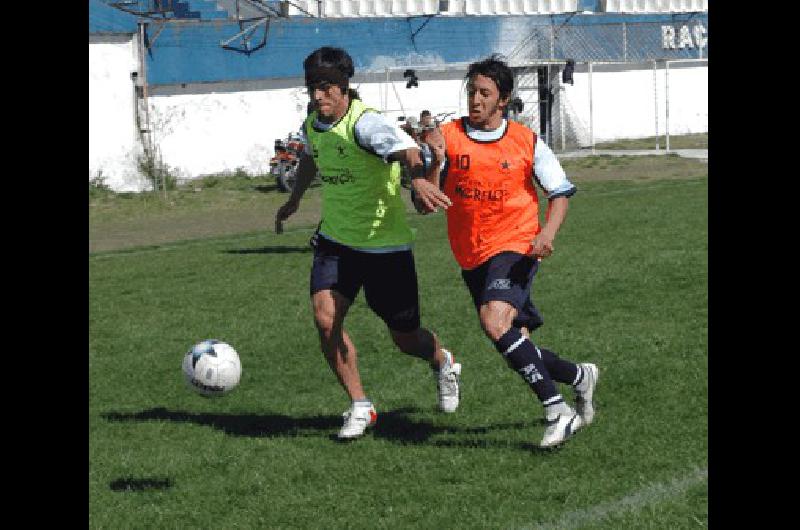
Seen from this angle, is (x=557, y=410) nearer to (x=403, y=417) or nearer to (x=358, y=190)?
(x=403, y=417)

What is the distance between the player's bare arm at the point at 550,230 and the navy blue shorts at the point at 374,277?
3.25 ft

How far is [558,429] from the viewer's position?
7.73m

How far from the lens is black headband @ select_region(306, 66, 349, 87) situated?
8250 millimetres

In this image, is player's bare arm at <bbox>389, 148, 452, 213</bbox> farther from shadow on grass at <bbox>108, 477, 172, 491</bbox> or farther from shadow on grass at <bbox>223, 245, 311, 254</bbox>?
shadow on grass at <bbox>223, 245, 311, 254</bbox>

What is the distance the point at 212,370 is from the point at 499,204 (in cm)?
202

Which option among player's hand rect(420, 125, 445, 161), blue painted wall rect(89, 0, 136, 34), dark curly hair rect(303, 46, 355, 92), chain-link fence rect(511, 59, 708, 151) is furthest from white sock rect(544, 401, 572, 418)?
chain-link fence rect(511, 59, 708, 151)

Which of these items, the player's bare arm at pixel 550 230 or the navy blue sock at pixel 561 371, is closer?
the player's bare arm at pixel 550 230

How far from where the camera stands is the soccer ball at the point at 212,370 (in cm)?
847

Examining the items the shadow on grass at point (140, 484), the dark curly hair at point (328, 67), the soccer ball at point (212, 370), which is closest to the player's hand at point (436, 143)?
the dark curly hair at point (328, 67)

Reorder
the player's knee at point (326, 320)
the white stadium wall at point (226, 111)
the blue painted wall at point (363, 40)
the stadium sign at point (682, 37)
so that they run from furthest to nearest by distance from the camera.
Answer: the stadium sign at point (682, 37)
the blue painted wall at point (363, 40)
the white stadium wall at point (226, 111)
the player's knee at point (326, 320)

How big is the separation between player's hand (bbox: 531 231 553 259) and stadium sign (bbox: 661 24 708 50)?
136 ft

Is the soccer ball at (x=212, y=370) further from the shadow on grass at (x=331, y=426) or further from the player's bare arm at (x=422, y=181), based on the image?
the player's bare arm at (x=422, y=181)

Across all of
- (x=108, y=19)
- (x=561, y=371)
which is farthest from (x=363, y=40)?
(x=561, y=371)
